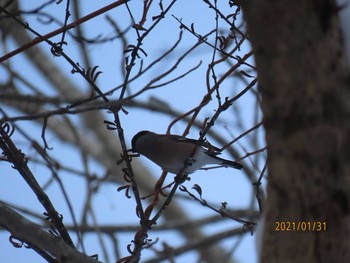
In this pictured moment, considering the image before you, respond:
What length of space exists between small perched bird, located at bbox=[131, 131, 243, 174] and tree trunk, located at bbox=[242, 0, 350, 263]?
3.30ft

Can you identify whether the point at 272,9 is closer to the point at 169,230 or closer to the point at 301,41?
the point at 301,41

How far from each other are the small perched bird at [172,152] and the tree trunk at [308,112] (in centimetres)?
100

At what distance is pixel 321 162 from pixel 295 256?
0.45ft

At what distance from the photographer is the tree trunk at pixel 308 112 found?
841mm

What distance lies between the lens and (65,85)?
5.35 metres
